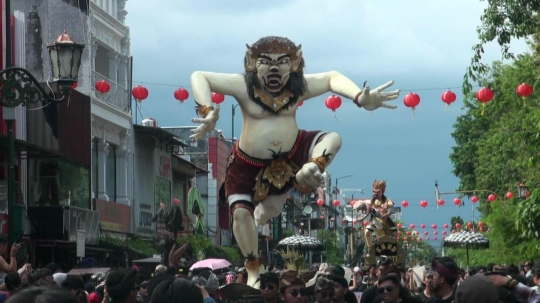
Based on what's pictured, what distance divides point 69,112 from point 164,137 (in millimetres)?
10433

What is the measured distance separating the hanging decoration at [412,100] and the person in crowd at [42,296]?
19689mm

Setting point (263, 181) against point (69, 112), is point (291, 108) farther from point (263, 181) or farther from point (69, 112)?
point (69, 112)

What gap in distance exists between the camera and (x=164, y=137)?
4303 cm

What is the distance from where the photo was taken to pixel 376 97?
10234 millimetres

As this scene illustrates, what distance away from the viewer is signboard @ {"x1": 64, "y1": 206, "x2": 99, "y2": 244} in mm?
30656

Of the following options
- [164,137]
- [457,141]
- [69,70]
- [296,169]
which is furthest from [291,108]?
[457,141]

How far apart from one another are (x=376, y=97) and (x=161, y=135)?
32.6 m

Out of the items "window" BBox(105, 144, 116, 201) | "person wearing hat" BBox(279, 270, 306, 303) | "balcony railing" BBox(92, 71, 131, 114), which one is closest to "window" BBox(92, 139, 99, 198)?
"balcony railing" BBox(92, 71, 131, 114)

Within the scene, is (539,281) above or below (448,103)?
below

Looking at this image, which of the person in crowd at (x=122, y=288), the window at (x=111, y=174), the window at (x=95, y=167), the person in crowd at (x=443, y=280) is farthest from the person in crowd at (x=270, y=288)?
the window at (x=111, y=174)

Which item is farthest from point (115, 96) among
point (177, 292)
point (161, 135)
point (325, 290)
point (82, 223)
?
point (177, 292)

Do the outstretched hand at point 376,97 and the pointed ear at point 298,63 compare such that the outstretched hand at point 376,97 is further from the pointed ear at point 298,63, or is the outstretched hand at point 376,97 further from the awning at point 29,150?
the awning at point 29,150

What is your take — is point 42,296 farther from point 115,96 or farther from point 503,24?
point 115,96

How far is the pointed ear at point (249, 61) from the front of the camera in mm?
10500
